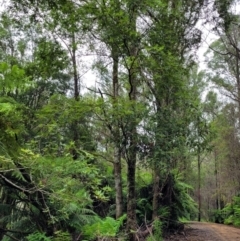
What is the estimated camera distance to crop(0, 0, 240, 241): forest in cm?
330

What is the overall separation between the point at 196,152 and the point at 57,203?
4.96 metres

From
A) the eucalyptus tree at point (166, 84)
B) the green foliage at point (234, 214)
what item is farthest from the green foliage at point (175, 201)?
the green foliage at point (234, 214)

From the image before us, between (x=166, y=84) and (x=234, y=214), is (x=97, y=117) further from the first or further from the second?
(x=234, y=214)

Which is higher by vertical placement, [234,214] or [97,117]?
[97,117]

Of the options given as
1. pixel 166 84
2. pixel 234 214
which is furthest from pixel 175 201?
pixel 234 214

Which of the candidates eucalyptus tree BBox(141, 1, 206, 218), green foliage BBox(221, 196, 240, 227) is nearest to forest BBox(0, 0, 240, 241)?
eucalyptus tree BBox(141, 1, 206, 218)

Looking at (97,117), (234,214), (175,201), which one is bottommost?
(234,214)

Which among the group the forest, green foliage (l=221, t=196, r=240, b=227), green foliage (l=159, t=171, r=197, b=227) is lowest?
green foliage (l=221, t=196, r=240, b=227)

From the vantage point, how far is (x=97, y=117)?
6.64 meters

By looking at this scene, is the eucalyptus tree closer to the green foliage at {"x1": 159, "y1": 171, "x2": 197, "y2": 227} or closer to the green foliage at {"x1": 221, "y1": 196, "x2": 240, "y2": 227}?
the green foliage at {"x1": 159, "y1": 171, "x2": 197, "y2": 227}

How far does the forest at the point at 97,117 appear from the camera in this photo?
3.30 m

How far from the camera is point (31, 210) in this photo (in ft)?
12.1

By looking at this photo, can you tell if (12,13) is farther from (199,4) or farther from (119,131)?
(199,4)

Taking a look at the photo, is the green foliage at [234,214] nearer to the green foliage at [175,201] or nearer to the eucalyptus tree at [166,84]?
the green foliage at [175,201]
